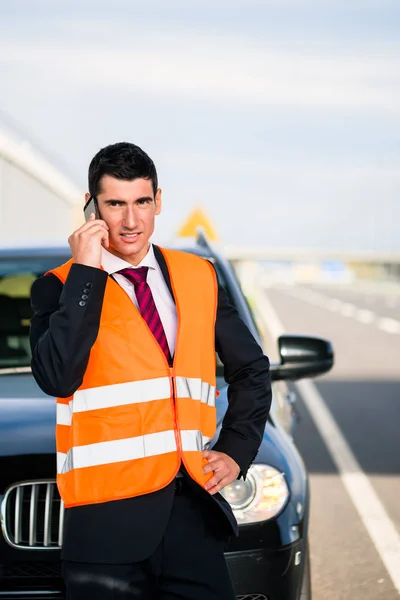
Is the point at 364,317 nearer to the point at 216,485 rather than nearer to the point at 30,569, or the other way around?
the point at 30,569

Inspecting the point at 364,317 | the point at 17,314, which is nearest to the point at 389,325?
the point at 364,317

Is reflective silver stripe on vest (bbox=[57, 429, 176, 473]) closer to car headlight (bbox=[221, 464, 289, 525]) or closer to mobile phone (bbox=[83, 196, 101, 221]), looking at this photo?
mobile phone (bbox=[83, 196, 101, 221])

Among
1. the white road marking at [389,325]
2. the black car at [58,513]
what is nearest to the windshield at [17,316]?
the black car at [58,513]

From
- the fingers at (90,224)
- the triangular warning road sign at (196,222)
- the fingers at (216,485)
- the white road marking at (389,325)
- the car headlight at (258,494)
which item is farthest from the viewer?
the white road marking at (389,325)

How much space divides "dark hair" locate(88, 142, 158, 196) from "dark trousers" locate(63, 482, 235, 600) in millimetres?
757

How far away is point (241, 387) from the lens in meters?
3.16

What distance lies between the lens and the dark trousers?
2.85m

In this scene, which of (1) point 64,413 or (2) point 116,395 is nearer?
(2) point 116,395

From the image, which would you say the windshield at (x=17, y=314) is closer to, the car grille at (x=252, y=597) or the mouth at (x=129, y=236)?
the car grille at (x=252, y=597)

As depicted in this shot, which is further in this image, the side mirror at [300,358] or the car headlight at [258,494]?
the side mirror at [300,358]

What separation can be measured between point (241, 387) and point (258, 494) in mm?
911

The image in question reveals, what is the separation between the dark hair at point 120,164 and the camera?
297 centimetres

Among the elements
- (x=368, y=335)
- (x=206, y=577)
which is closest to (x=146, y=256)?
(x=206, y=577)

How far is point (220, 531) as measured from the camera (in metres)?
3.02
